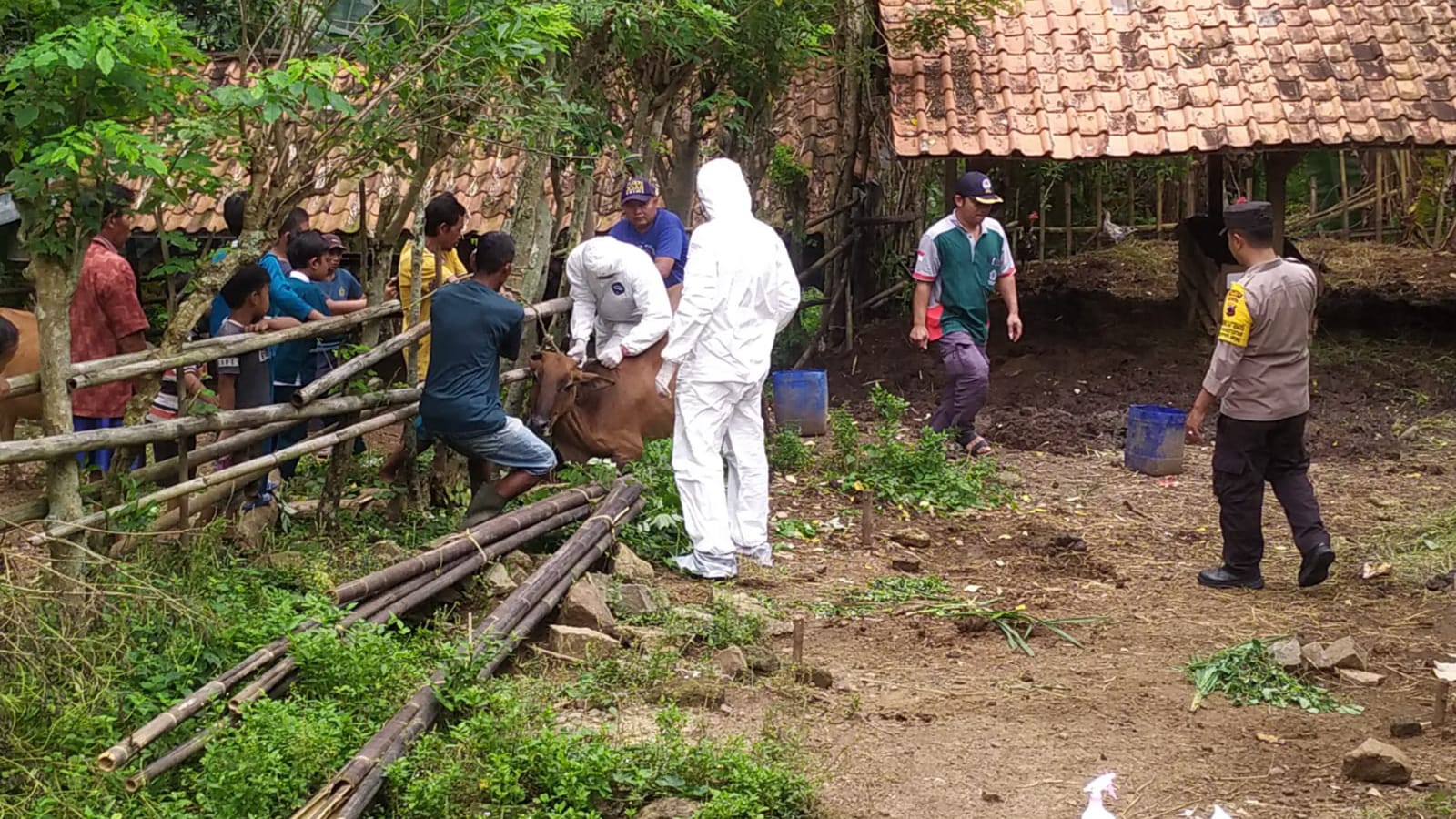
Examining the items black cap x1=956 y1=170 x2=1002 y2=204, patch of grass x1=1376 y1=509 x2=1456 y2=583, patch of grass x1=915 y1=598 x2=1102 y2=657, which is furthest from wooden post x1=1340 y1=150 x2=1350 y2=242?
patch of grass x1=915 y1=598 x2=1102 y2=657

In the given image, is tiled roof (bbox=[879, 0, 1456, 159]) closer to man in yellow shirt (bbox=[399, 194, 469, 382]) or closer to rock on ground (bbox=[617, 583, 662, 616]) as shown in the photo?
man in yellow shirt (bbox=[399, 194, 469, 382])

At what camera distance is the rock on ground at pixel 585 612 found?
6.00 meters

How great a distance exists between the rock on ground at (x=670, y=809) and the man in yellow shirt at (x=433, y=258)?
10.5 ft

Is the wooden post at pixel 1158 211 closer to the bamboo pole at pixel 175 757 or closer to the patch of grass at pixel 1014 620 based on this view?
the patch of grass at pixel 1014 620

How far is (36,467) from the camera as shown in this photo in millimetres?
8828

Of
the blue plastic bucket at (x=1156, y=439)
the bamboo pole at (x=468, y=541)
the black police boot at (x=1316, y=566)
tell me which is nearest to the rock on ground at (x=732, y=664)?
the bamboo pole at (x=468, y=541)

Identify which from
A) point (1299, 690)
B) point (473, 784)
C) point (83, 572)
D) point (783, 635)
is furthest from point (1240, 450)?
point (83, 572)

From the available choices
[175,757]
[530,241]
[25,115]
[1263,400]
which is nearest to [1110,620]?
[1263,400]

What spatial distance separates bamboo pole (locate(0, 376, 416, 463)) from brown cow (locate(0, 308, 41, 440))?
1.57 meters

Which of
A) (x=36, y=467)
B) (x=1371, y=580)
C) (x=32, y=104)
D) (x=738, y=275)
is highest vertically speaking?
(x=32, y=104)

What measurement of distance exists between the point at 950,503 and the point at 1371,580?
2407mm

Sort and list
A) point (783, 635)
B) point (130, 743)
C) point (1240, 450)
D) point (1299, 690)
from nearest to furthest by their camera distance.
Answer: point (130, 743), point (1299, 690), point (783, 635), point (1240, 450)

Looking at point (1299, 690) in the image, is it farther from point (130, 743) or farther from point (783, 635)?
point (130, 743)

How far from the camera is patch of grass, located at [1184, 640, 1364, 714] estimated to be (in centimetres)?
555
